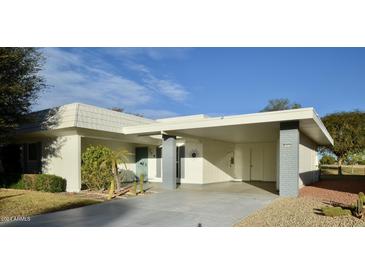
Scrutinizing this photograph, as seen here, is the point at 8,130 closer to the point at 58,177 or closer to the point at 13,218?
the point at 58,177

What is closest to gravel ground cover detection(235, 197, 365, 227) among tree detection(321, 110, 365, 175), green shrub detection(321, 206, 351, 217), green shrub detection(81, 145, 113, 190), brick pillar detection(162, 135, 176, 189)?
green shrub detection(321, 206, 351, 217)

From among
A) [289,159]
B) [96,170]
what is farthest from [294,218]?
[96,170]

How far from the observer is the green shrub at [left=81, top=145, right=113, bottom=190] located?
12.5 meters

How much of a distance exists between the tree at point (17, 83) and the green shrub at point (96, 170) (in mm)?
3162

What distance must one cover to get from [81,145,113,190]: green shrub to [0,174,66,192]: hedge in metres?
1.04

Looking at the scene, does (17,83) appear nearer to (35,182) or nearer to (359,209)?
(35,182)

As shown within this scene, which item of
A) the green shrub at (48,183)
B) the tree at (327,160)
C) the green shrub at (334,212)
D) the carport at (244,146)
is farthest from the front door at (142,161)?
the tree at (327,160)

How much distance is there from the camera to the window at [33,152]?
597 inches

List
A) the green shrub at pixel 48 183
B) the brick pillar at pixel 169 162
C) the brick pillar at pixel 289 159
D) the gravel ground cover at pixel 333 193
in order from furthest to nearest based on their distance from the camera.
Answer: the brick pillar at pixel 169 162 → the green shrub at pixel 48 183 → the brick pillar at pixel 289 159 → the gravel ground cover at pixel 333 193

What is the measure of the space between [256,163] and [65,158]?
37.5 ft

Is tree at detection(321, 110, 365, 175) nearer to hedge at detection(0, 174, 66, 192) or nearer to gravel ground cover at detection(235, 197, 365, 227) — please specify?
gravel ground cover at detection(235, 197, 365, 227)

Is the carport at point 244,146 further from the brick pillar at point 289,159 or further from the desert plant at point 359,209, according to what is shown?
the desert plant at point 359,209
